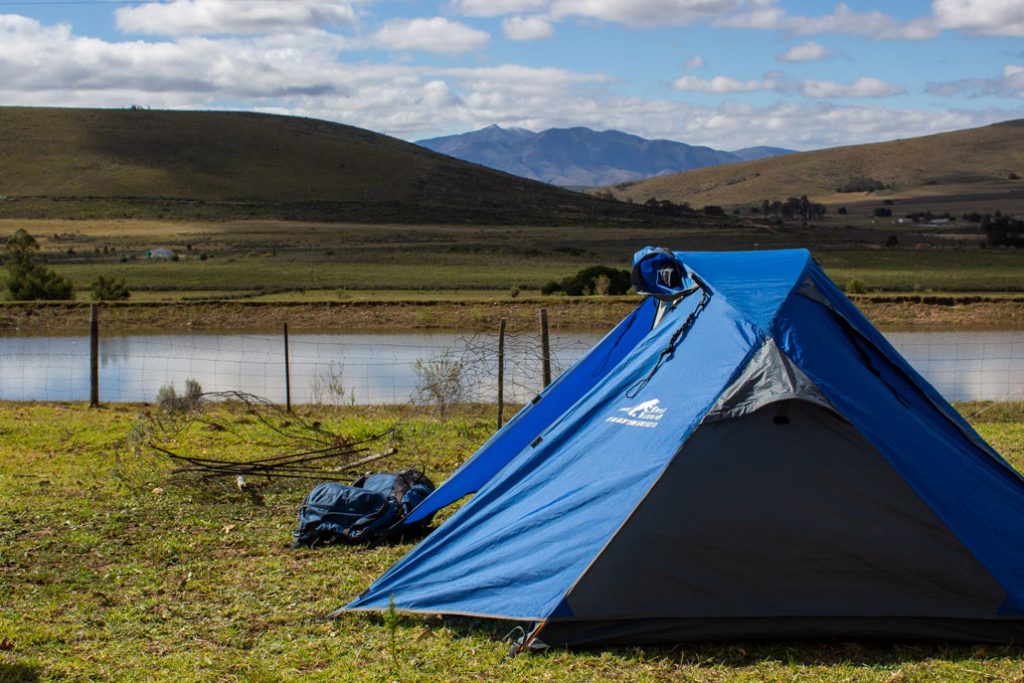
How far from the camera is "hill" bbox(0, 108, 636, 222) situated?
92438 millimetres

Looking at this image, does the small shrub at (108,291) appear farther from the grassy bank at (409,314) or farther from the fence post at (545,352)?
the fence post at (545,352)

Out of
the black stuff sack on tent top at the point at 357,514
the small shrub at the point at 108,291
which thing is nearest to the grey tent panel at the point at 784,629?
the black stuff sack on tent top at the point at 357,514

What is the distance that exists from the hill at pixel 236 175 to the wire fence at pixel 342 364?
213 ft

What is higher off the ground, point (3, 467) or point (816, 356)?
point (816, 356)

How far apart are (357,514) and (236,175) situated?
10280 centimetres

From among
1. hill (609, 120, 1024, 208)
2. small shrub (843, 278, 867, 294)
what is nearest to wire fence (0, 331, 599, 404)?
small shrub (843, 278, 867, 294)

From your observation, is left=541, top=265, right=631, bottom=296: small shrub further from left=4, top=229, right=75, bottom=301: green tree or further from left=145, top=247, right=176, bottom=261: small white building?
left=145, top=247, right=176, bottom=261: small white building

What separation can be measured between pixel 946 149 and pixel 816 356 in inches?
6138

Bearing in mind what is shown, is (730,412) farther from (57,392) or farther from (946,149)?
(946,149)

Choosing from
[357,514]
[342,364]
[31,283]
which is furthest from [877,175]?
[357,514]

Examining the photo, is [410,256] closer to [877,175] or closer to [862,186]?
[862,186]

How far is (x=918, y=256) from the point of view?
5091 cm

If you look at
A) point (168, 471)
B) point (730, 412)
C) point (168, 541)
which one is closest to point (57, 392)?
point (168, 471)

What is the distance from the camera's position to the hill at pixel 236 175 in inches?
3639
